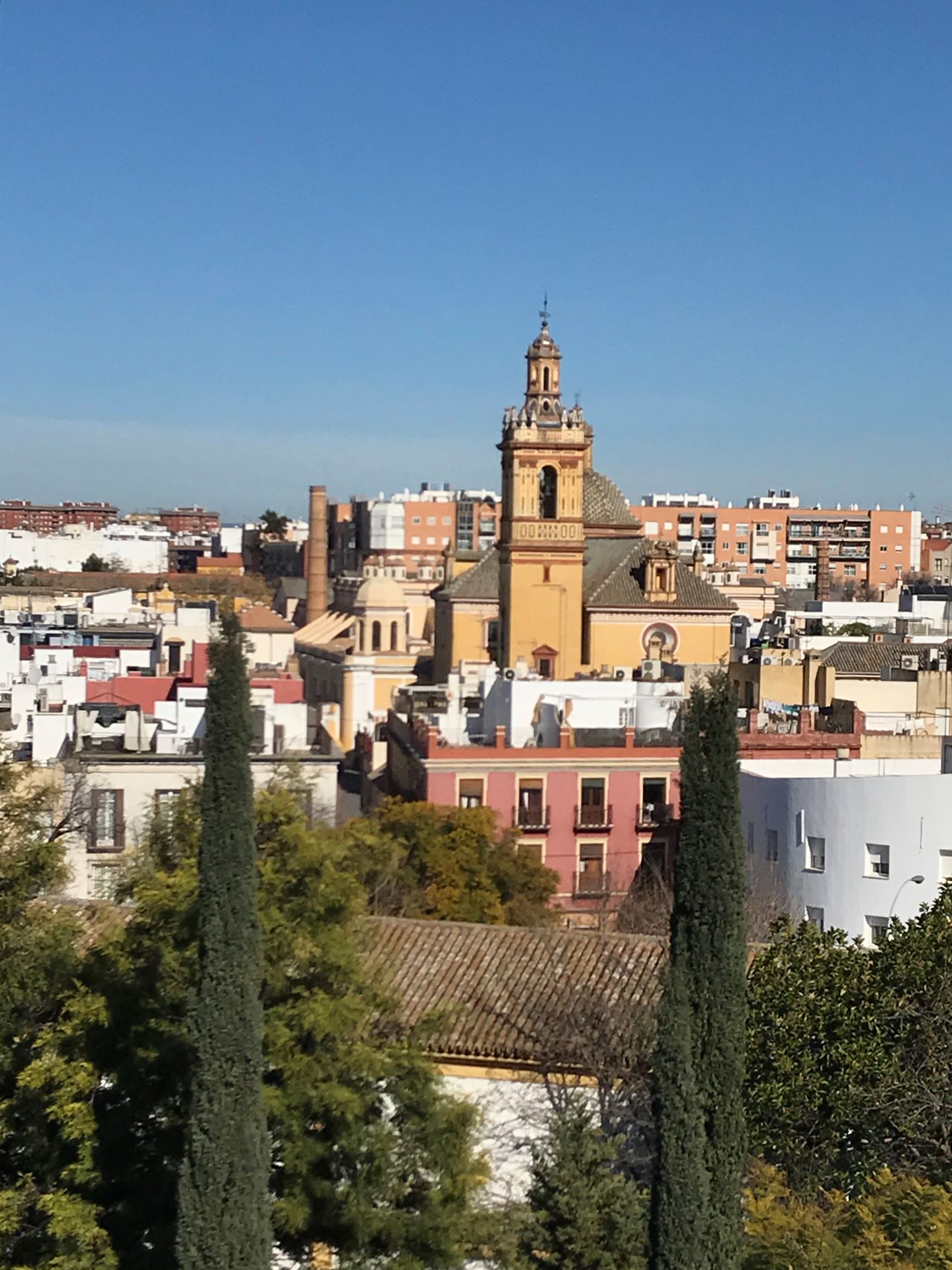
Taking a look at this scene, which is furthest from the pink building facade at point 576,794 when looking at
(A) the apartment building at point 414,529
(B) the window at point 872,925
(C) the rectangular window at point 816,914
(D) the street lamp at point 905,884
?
(A) the apartment building at point 414,529

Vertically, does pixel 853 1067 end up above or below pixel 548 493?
below

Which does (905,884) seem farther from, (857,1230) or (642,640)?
(642,640)

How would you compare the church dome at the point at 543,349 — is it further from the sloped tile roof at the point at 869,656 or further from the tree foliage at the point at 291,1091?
the tree foliage at the point at 291,1091

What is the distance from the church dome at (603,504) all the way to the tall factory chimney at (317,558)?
2617 centimetres

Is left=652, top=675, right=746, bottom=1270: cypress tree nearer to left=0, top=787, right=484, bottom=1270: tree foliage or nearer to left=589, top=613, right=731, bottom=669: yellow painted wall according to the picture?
left=0, top=787, right=484, bottom=1270: tree foliage

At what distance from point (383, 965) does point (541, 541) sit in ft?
130

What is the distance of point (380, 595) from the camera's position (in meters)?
65.4

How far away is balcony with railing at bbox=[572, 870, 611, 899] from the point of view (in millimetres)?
33225

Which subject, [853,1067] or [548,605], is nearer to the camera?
[853,1067]

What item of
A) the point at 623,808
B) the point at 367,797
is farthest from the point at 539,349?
the point at 623,808

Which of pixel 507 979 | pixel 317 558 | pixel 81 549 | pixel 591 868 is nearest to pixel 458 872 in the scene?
pixel 591 868

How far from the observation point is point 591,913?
106 feet

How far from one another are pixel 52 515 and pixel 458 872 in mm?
164396

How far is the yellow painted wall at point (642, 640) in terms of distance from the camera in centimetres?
5516
